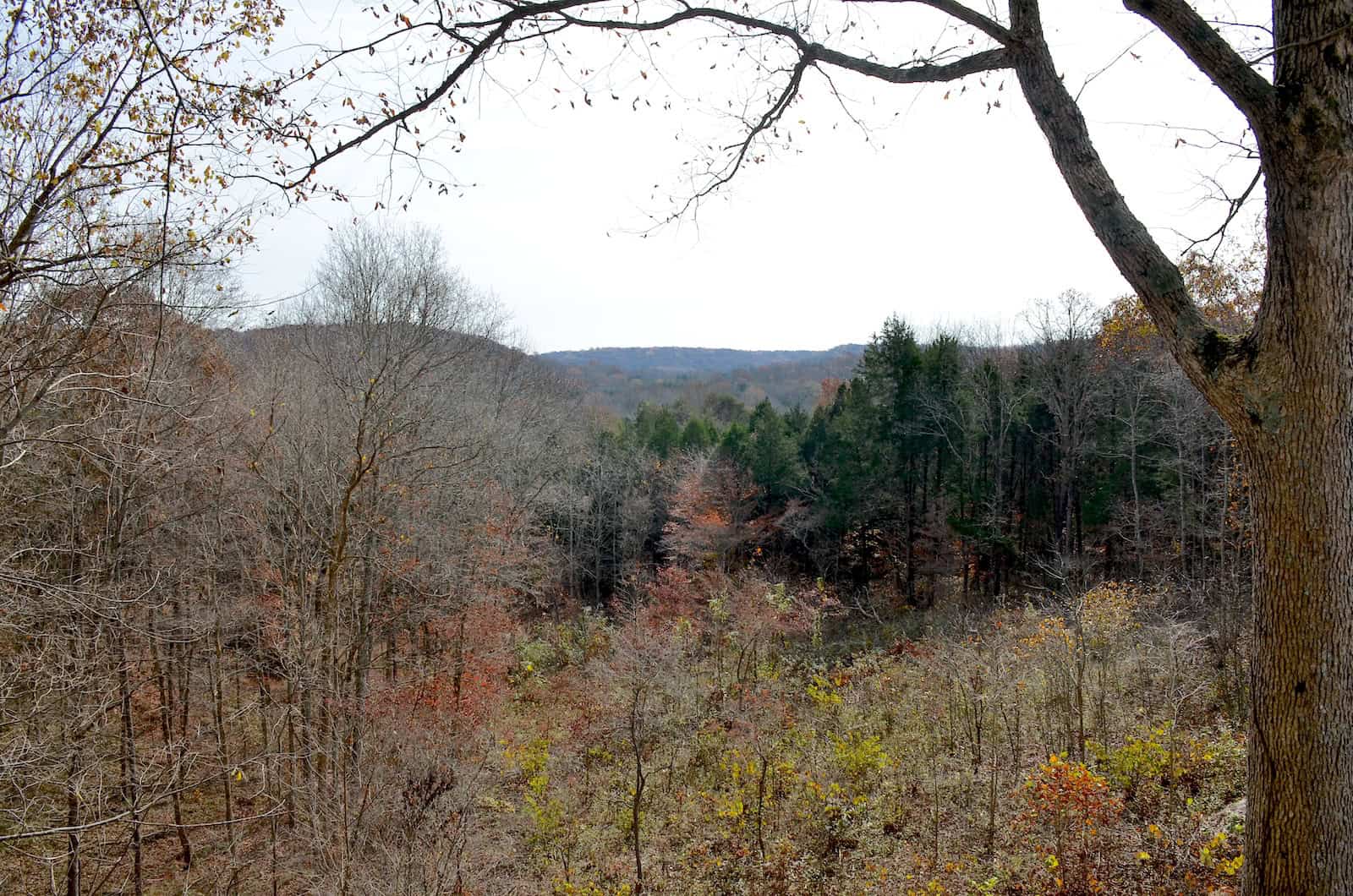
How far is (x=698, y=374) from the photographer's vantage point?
102 m

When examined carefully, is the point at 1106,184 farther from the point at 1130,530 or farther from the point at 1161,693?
the point at 1130,530

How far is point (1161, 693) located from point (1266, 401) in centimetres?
938

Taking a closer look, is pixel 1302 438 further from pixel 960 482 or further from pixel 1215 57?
pixel 960 482

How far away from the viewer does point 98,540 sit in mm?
7605

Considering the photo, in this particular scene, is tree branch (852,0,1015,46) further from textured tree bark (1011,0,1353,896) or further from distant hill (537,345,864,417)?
distant hill (537,345,864,417)

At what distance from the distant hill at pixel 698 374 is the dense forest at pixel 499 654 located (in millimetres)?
31280

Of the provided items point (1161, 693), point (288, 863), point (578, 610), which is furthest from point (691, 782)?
point (578, 610)

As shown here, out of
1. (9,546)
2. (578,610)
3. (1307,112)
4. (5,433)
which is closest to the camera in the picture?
(1307,112)

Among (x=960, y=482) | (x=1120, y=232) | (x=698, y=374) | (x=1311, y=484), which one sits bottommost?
(x=960, y=482)

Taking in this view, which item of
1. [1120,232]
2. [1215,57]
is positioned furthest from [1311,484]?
[1215,57]

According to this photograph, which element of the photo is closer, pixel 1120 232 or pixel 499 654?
pixel 1120 232

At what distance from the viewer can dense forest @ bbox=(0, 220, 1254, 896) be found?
255 inches

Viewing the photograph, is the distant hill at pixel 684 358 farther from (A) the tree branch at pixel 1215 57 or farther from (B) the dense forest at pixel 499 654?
(A) the tree branch at pixel 1215 57

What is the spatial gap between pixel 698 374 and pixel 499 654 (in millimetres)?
87080
